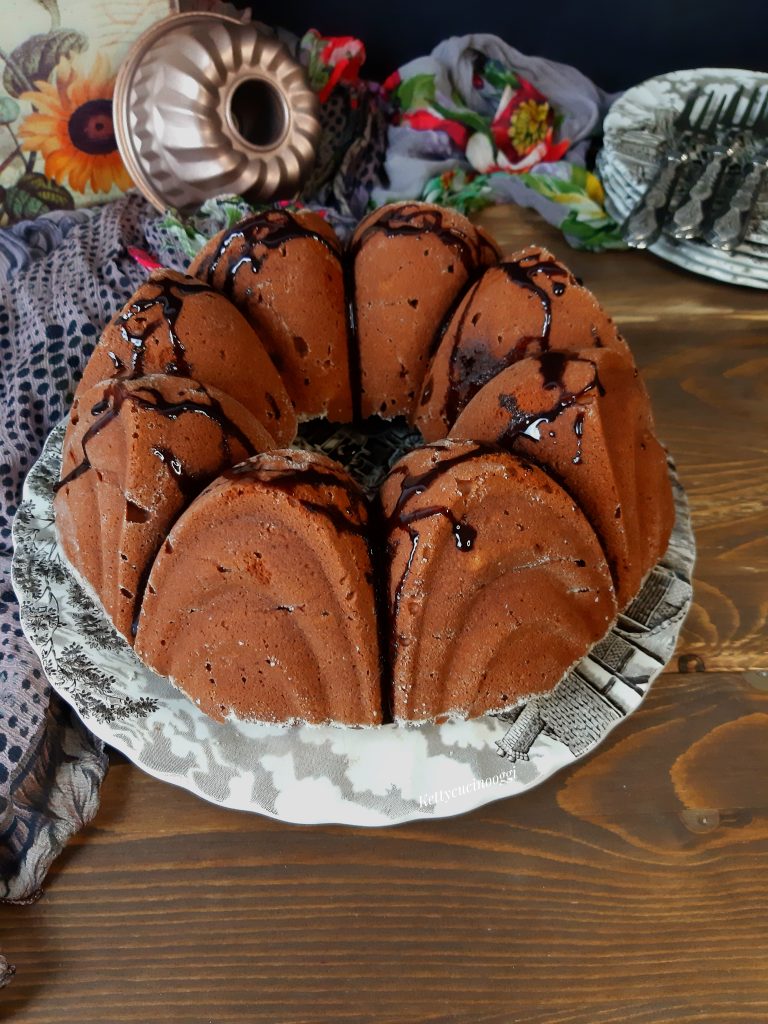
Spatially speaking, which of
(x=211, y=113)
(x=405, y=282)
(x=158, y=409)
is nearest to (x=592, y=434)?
(x=405, y=282)

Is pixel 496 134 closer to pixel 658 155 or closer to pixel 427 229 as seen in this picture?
pixel 658 155

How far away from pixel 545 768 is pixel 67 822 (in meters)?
0.48

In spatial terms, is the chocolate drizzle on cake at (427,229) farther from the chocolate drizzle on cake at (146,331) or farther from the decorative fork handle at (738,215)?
the decorative fork handle at (738,215)

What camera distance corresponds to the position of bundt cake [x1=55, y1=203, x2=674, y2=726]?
816mm

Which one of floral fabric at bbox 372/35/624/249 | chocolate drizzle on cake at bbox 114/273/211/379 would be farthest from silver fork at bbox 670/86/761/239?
chocolate drizzle on cake at bbox 114/273/211/379

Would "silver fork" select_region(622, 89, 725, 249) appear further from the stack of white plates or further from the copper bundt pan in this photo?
the copper bundt pan

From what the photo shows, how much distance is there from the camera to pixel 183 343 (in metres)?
0.96

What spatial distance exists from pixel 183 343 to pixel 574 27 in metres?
1.32

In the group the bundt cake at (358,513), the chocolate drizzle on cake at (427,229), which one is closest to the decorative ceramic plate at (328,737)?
the bundt cake at (358,513)

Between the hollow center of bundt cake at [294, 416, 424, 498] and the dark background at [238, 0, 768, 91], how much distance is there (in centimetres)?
103

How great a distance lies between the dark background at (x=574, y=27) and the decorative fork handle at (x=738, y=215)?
54 centimetres

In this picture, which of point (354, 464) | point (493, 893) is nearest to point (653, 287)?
point (354, 464)

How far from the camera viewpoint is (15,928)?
0.83 metres

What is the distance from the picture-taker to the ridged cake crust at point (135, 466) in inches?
33.7
